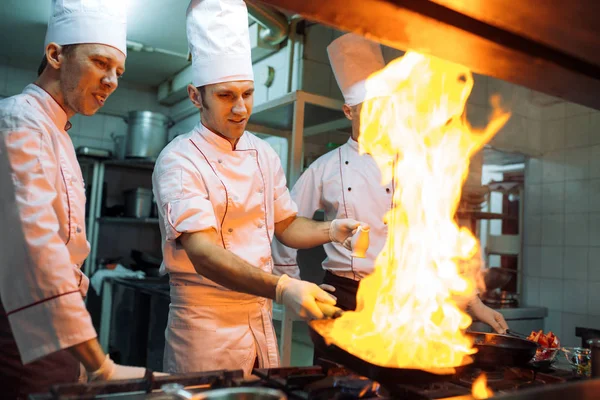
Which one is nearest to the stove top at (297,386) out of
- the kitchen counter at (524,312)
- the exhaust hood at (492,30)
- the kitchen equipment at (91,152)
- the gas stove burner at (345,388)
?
the gas stove burner at (345,388)

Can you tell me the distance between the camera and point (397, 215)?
6.56 feet

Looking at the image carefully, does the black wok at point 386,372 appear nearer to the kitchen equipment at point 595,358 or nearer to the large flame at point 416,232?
the large flame at point 416,232

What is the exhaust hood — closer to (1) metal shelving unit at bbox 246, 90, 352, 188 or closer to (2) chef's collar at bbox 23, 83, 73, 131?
(2) chef's collar at bbox 23, 83, 73, 131

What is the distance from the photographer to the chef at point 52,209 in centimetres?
113

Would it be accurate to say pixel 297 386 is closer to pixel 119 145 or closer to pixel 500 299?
pixel 500 299

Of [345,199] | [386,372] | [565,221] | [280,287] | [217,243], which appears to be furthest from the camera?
[565,221]

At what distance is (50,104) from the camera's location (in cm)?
142

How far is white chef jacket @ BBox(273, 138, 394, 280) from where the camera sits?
7.84ft

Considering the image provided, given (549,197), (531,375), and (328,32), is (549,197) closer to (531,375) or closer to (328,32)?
(328,32)

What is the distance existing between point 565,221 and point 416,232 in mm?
2188

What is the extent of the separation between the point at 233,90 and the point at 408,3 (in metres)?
1.04

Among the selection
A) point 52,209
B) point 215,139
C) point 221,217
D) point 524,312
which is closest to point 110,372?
Result: point 52,209

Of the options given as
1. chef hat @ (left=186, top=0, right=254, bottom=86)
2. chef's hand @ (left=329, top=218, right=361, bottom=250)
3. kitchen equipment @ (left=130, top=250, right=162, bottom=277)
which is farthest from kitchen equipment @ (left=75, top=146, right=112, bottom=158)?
chef's hand @ (left=329, top=218, right=361, bottom=250)

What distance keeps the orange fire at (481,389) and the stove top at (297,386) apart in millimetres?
14
